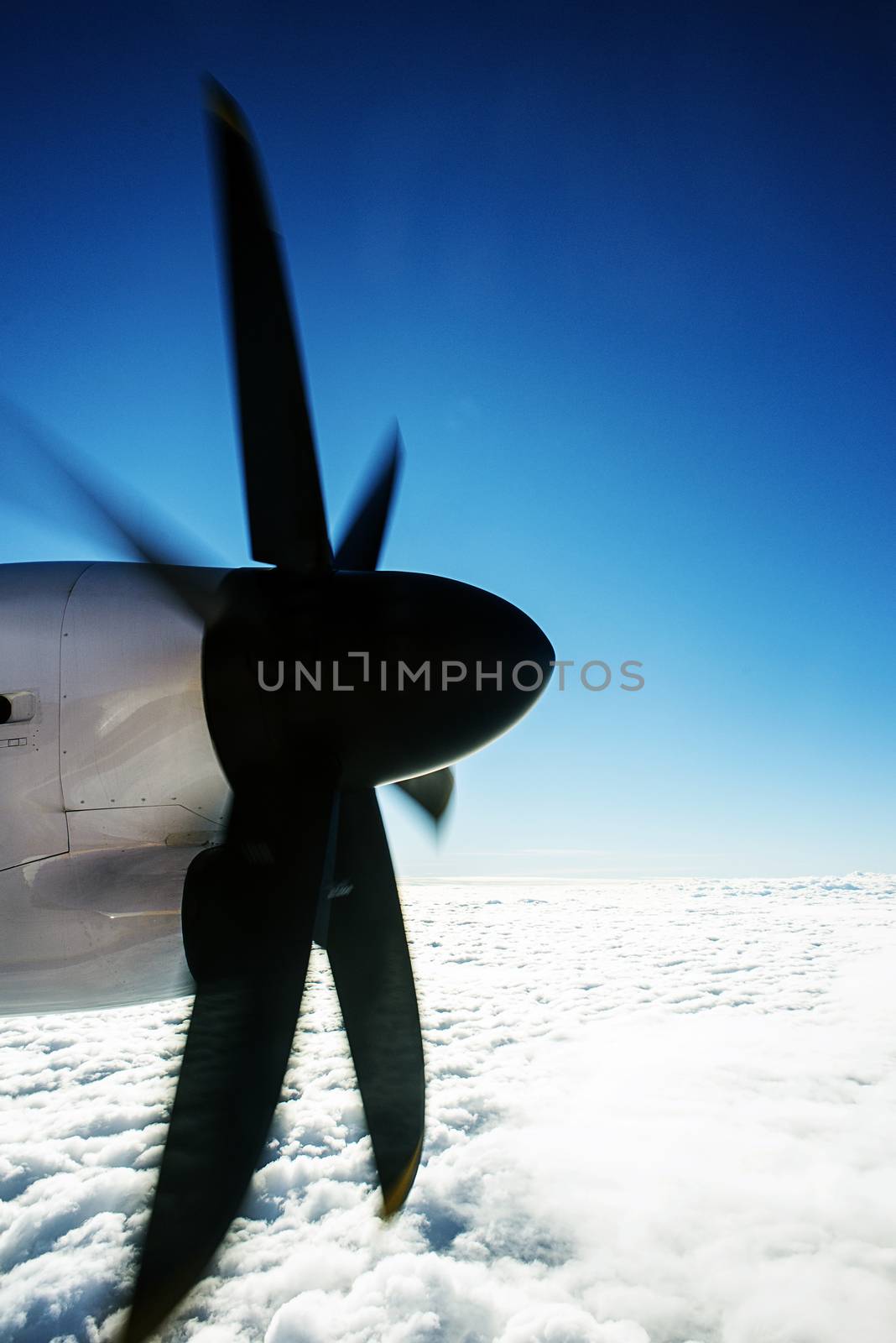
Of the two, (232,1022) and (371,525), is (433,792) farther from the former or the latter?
(232,1022)

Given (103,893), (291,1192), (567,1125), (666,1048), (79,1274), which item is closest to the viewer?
(103,893)

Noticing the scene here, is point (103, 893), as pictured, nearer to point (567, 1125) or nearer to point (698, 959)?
point (567, 1125)

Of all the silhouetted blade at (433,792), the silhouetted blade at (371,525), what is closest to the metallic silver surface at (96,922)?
the silhouetted blade at (433,792)

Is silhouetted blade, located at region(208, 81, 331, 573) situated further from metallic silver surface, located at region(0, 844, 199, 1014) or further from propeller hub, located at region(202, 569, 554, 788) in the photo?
metallic silver surface, located at region(0, 844, 199, 1014)

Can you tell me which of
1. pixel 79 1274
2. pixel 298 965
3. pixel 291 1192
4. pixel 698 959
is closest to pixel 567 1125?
pixel 291 1192

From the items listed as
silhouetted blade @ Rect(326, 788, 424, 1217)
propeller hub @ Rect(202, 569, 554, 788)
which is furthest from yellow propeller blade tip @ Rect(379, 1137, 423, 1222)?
propeller hub @ Rect(202, 569, 554, 788)

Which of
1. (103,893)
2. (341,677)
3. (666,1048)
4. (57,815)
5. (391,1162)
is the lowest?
(666,1048)
